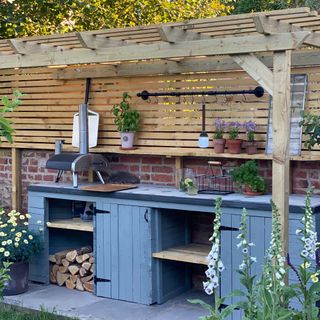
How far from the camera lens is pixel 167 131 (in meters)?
6.65

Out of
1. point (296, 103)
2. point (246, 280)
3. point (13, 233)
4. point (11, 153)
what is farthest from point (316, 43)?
point (11, 153)

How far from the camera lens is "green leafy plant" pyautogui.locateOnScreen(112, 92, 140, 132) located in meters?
6.72

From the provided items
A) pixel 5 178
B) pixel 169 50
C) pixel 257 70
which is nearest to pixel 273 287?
pixel 257 70

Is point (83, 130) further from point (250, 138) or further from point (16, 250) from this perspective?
point (250, 138)

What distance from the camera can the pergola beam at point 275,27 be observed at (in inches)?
179

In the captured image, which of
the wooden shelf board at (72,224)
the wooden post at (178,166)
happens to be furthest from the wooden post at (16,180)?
the wooden post at (178,166)

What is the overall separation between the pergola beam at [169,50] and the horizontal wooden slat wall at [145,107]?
1.12 m

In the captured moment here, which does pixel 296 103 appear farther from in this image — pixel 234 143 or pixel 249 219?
pixel 249 219

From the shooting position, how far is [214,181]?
6328 mm

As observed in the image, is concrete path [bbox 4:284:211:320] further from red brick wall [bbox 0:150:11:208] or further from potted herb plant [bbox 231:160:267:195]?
red brick wall [bbox 0:150:11:208]

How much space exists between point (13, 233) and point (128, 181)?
1.27 meters

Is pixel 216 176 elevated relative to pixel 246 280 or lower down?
elevated

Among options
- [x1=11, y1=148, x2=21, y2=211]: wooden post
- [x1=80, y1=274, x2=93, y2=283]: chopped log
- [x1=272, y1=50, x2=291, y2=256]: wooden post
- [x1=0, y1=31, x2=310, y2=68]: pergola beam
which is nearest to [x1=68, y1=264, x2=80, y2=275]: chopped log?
[x1=80, y1=274, x2=93, y2=283]: chopped log

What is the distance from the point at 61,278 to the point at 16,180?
156cm
